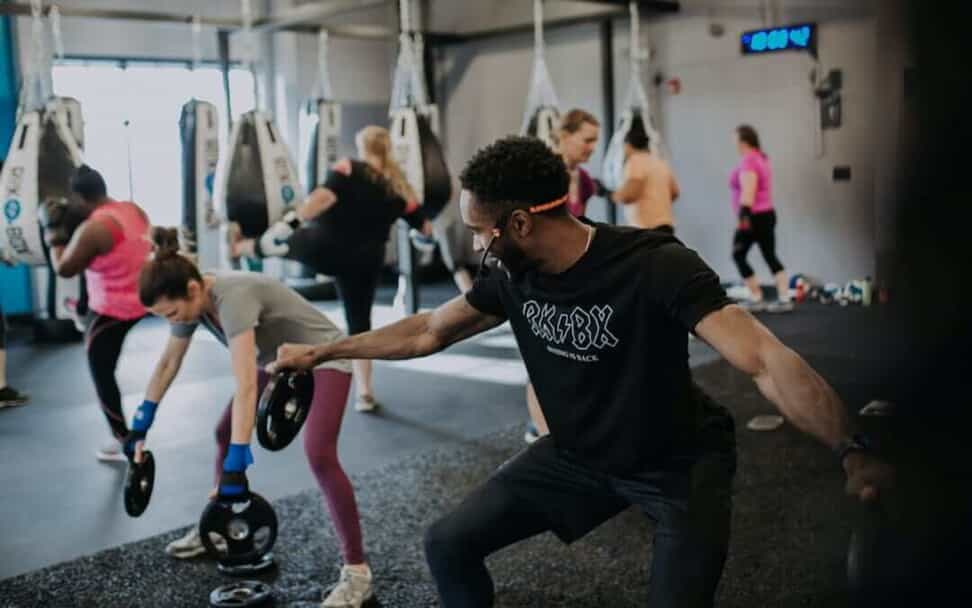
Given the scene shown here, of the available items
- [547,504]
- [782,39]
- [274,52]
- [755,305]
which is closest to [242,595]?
[547,504]

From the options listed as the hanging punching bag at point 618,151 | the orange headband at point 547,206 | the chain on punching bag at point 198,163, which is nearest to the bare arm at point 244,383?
the orange headband at point 547,206

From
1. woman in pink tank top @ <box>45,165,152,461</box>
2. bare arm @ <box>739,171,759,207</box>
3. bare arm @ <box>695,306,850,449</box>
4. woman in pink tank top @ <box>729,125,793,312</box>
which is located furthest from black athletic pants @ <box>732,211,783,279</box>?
bare arm @ <box>695,306,850,449</box>

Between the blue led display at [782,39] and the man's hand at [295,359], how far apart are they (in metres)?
6.99

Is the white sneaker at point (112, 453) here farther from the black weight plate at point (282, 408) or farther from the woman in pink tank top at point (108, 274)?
the black weight plate at point (282, 408)

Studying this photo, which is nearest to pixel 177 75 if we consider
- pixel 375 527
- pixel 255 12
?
pixel 255 12

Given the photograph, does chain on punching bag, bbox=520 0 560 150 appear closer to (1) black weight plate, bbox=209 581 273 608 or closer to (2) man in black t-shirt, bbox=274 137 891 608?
(1) black weight plate, bbox=209 581 273 608

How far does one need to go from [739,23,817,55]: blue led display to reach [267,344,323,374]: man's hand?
22.9 feet

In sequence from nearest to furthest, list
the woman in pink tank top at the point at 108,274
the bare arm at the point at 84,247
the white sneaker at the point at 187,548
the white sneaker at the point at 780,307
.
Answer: the white sneaker at the point at 187,548 < the bare arm at the point at 84,247 < the woman in pink tank top at the point at 108,274 < the white sneaker at the point at 780,307

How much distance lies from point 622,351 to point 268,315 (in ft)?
4.23

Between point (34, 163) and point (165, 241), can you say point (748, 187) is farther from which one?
point (165, 241)

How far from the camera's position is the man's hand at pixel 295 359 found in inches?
86.6

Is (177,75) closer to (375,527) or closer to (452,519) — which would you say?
(375,527)

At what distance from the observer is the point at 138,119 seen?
358 inches

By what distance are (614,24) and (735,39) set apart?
1.21 meters
